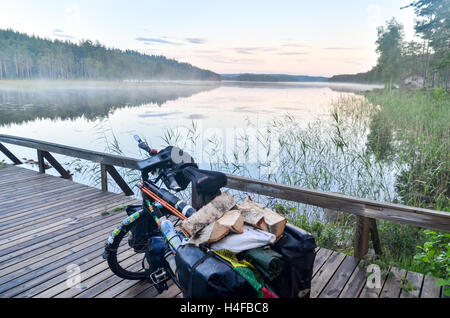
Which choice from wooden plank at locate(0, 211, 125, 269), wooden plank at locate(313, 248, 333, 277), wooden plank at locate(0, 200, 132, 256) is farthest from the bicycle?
wooden plank at locate(313, 248, 333, 277)

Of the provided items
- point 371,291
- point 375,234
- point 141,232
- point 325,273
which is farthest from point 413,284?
point 141,232

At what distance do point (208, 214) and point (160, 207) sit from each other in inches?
26.1

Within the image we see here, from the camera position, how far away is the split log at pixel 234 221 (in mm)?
1476

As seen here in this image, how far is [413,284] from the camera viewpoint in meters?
2.53

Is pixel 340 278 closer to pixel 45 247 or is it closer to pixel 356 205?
pixel 356 205

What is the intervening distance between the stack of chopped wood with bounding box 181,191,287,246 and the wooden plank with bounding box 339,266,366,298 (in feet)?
4.22

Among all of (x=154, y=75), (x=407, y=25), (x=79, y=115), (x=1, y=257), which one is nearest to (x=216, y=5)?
(x=79, y=115)

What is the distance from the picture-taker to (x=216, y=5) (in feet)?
106

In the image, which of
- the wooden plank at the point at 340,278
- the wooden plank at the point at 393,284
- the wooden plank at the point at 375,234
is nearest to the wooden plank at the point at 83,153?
the wooden plank at the point at 340,278

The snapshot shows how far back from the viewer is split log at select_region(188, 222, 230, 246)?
57.4 inches

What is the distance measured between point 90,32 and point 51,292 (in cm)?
9019

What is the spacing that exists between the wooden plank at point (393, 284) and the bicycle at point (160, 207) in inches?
64.1

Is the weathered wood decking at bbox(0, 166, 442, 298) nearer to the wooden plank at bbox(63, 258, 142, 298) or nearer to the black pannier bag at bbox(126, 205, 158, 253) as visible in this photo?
the wooden plank at bbox(63, 258, 142, 298)
